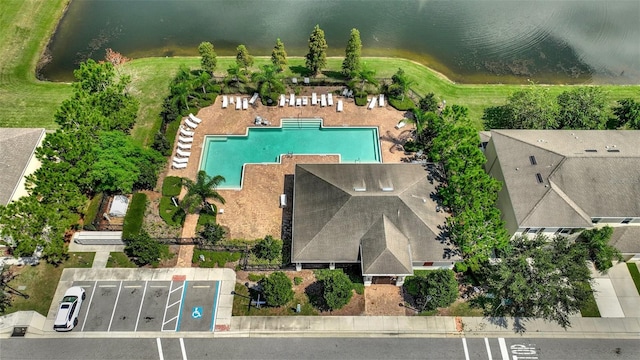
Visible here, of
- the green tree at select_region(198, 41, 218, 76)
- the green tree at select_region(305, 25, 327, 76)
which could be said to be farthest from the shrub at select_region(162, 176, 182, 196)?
the green tree at select_region(305, 25, 327, 76)

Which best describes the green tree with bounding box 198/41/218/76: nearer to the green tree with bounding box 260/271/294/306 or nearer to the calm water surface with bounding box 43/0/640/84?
the calm water surface with bounding box 43/0/640/84

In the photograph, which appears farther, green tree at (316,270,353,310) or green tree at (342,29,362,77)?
green tree at (342,29,362,77)

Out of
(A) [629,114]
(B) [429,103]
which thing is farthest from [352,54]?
(A) [629,114]

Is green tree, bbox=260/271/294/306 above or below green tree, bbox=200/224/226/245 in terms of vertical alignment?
below

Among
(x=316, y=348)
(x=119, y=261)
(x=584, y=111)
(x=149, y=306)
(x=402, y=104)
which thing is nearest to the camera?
(x=316, y=348)

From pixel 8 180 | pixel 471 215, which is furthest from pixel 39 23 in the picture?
pixel 471 215

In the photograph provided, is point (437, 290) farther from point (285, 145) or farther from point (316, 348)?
point (285, 145)

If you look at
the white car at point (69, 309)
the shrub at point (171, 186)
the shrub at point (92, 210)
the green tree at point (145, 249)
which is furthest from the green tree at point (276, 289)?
the shrub at point (92, 210)
